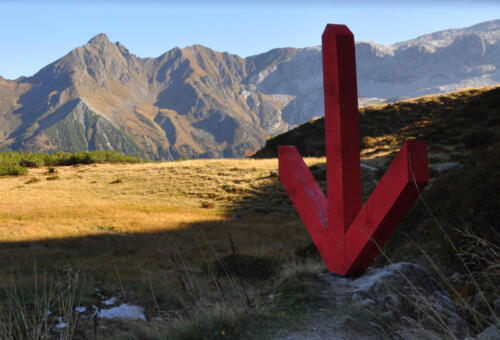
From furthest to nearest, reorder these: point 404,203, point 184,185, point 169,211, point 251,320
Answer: point 184,185
point 169,211
point 404,203
point 251,320

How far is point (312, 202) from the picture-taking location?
471 centimetres

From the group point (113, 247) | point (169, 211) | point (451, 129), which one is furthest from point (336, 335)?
point (451, 129)

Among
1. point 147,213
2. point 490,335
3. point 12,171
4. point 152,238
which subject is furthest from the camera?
point 12,171

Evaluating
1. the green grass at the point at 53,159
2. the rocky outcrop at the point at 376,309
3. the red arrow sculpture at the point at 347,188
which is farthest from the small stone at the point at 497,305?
the green grass at the point at 53,159

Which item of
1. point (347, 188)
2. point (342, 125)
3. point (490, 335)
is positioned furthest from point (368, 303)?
point (342, 125)

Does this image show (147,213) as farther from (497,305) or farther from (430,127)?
(430,127)

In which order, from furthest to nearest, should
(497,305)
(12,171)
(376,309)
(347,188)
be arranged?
1. (12,171)
2. (347,188)
3. (497,305)
4. (376,309)

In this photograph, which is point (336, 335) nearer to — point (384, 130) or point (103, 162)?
point (384, 130)

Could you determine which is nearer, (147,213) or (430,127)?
(147,213)

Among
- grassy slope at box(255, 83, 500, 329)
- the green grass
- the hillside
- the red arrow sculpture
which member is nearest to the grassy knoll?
the red arrow sculpture

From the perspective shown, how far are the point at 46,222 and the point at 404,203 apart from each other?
17.3 metres

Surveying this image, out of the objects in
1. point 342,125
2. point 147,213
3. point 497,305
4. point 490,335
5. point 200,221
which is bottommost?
point 200,221

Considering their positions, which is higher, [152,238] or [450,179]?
[450,179]

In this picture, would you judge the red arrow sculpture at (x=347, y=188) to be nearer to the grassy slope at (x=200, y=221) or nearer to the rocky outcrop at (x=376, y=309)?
the rocky outcrop at (x=376, y=309)
